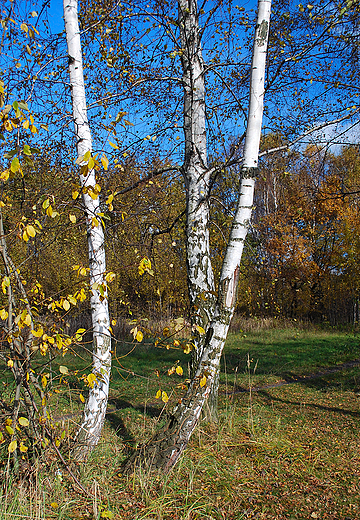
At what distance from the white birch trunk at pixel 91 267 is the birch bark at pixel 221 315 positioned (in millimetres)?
464

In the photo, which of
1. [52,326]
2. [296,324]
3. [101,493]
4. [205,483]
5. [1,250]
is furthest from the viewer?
[296,324]

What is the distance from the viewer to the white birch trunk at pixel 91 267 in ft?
10.7

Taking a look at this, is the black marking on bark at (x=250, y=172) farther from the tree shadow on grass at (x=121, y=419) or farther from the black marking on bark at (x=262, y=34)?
the tree shadow on grass at (x=121, y=419)

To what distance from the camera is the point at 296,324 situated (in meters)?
15.8

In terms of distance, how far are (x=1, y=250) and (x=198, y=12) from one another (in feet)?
12.7

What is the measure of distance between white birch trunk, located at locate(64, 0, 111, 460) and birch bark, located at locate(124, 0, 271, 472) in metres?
0.46

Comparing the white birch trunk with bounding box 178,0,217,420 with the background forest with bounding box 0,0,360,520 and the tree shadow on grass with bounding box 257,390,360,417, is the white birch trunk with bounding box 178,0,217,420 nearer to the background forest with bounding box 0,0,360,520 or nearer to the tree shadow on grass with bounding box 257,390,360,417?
the background forest with bounding box 0,0,360,520

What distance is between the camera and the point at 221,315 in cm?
293

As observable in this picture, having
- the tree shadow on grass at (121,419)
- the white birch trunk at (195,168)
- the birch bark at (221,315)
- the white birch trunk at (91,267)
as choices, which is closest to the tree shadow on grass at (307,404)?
the tree shadow on grass at (121,419)

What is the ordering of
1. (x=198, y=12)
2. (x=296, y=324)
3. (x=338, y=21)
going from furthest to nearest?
(x=296, y=324), (x=198, y=12), (x=338, y=21)

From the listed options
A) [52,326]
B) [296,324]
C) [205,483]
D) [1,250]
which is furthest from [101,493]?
[296,324]

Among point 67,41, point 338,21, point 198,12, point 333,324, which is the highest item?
point 198,12

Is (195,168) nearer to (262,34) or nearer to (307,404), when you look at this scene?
(262,34)

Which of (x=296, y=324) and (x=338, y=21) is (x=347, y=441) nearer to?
(x=338, y=21)
